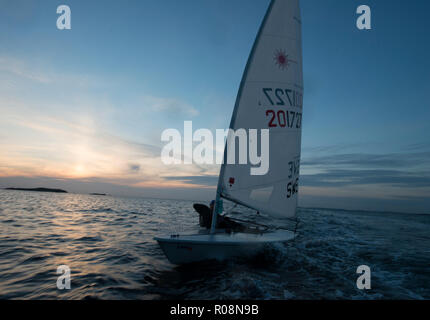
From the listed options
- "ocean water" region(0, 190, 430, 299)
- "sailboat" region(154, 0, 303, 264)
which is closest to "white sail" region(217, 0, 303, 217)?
"sailboat" region(154, 0, 303, 264)

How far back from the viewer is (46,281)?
584 centimetres

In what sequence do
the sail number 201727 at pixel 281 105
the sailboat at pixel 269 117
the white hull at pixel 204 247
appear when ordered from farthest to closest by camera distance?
1. the sail number 201727 at pixel 281 105
2. the sailboat at pixel 269 117
3. the white hull at pixel 204 247

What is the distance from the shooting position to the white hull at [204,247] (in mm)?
6730

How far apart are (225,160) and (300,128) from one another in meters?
3.85

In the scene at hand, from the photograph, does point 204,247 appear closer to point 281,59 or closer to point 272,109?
point 272,109

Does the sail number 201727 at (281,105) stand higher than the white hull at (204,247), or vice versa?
the sail number 201727 at (281,105)

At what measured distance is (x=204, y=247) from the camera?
270 inches

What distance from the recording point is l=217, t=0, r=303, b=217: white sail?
308 inches

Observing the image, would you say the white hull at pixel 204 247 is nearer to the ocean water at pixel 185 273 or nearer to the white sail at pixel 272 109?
the ocean water at pixel 185 273

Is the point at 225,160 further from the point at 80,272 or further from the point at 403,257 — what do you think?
→ the point at 403,257

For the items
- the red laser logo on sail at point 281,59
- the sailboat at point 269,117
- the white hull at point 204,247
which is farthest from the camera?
the red laser logo on sail at point 281,59

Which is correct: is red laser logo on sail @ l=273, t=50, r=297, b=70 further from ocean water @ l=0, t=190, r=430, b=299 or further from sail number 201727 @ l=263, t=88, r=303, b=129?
ocean water @ l=0, t=190, r=430, b=299

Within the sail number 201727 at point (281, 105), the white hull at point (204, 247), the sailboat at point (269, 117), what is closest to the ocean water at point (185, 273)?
the white hull at point (204, 247)
